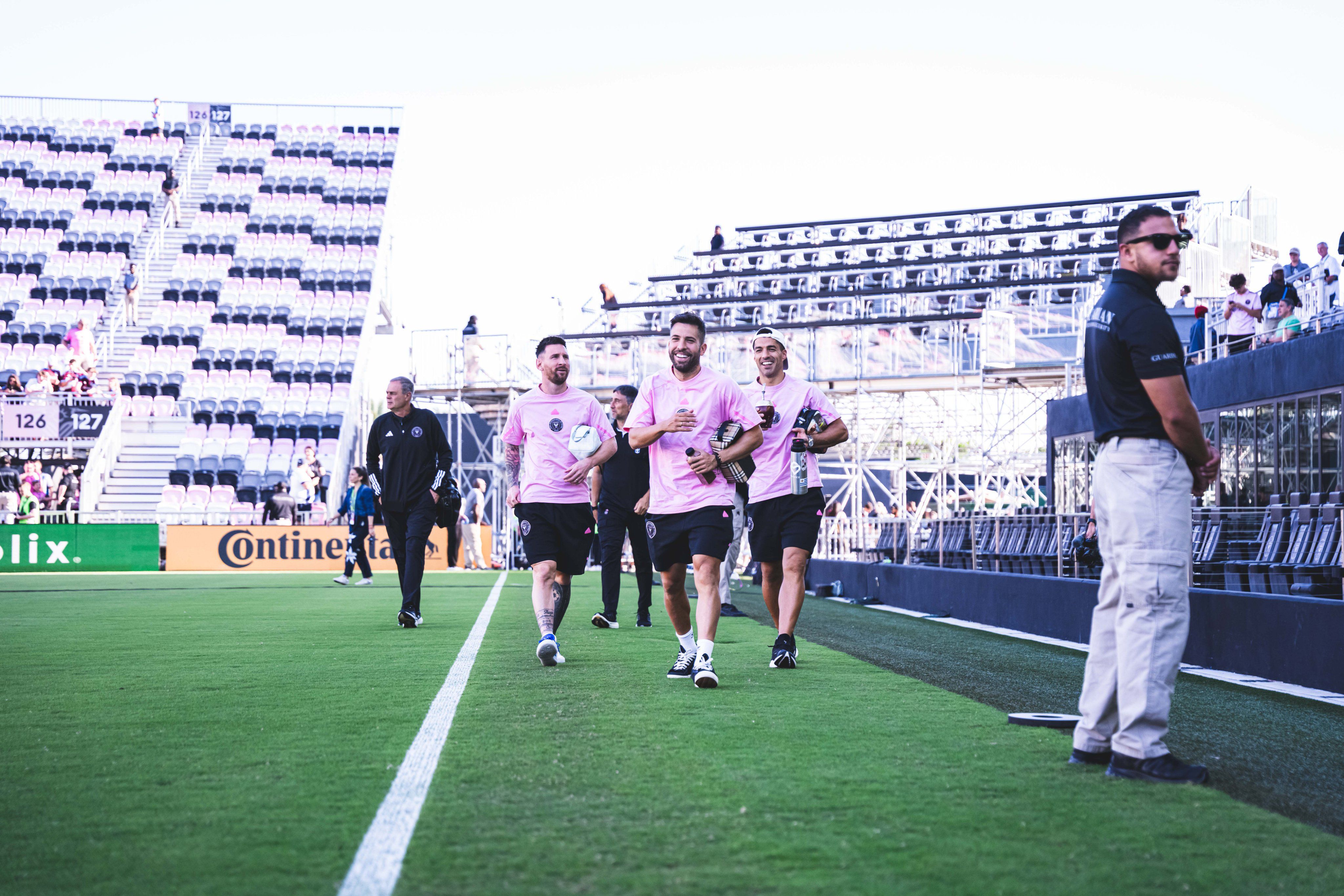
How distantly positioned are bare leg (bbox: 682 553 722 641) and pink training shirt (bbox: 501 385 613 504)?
1292 millimetres

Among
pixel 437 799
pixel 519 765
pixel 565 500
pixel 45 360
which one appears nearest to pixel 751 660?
pixel 565 500

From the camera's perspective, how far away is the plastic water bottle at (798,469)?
326 inches

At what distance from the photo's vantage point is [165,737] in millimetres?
5508

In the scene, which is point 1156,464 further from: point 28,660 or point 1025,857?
point 28,660

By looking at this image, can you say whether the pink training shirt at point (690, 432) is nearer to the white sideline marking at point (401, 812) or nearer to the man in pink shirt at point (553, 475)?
the man in pink shirt at point (553, 475)

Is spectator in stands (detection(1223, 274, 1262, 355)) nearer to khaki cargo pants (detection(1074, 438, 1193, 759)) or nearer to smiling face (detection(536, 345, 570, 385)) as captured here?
smiling face (detection(536, 345, 570, 385))

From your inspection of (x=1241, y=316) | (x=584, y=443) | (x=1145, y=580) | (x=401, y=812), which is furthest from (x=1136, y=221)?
(x=1241, y=316)

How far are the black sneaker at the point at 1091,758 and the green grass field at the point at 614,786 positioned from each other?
0.09 m

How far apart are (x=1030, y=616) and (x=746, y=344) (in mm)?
25782

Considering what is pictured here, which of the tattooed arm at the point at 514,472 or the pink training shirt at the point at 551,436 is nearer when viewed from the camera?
the tattooed arm at the point at 514,472

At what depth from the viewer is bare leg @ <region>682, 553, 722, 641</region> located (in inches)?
281

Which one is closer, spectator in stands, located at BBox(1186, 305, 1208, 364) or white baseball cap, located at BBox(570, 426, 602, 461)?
white baseball cap, located at BBox(570, 426, 602, 461)

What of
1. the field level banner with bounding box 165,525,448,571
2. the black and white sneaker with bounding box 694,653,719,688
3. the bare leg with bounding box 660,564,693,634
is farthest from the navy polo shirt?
the field level banner with bounding box 165,525,448,571

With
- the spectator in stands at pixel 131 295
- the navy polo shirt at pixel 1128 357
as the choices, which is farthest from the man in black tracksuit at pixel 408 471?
the spectator in stands at pixel 131 295
